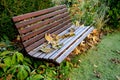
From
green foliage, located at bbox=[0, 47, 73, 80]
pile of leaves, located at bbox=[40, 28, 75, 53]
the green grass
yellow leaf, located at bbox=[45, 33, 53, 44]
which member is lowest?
the green grass

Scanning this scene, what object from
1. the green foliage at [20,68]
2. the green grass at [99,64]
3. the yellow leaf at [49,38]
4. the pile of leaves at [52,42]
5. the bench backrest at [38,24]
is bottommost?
the green grass at [99,64]

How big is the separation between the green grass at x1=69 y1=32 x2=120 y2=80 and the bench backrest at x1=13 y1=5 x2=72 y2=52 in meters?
0.87

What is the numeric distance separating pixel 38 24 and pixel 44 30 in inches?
9.3

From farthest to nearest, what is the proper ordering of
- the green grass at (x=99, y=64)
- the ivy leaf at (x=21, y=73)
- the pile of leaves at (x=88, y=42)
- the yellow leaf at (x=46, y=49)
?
the pile of leaves at (x=88, y=42) < the green grass at (x=99, y=64) < the yellow leaf at (x=46, y=49) < the ivy leaf at (x=21, y=73)

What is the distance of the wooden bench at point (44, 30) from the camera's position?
11.9 feet

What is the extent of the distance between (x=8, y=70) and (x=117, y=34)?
15.2ft

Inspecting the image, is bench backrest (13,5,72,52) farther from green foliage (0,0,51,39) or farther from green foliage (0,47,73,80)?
green foliage (0,0,51,39)

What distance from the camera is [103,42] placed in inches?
249

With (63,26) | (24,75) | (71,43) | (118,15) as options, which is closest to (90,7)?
(118,15)

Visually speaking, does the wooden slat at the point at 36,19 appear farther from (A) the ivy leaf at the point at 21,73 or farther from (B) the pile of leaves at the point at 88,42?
(B) the pile of leaves at the point at 88,42

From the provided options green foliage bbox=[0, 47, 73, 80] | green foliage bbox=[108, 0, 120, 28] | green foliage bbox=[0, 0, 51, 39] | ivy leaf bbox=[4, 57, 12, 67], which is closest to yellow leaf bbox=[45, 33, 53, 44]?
green foliage bbox=[0, 47, 73, 80]

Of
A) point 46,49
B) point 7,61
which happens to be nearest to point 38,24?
point 46,49

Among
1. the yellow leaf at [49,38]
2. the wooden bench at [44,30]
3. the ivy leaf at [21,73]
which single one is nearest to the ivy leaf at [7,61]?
the ivy leaf at [21,73]

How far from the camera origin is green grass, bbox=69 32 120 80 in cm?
441
